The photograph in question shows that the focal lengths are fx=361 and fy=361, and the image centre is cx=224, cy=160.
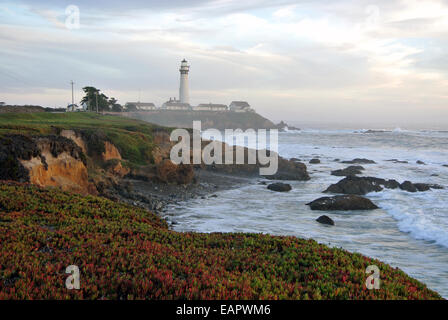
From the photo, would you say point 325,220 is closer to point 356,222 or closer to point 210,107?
point 356,222

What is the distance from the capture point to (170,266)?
23.1ft

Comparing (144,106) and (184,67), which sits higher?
(184,67)

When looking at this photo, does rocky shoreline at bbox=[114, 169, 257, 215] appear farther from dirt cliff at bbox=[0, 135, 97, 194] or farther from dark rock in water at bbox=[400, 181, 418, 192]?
dark rock in water at bbox=[400, 181, 418, 192]

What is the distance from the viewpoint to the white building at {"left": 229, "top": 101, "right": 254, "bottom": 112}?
172375mm

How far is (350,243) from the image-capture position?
17047 millimetres

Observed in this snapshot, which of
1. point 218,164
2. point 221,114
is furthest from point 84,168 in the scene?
point 221,114

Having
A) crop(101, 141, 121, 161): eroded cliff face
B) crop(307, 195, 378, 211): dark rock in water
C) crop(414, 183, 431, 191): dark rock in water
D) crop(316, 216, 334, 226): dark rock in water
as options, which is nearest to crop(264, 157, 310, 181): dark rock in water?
crop(414, 183, 431, 191): dark rock in water

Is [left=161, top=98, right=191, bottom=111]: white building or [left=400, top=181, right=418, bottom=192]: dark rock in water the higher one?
[left=161, top=98, right=191, bottom=111]: white building

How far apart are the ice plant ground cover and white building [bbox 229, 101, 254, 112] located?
163535 mm

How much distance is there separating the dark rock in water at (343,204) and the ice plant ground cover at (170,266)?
14795mm

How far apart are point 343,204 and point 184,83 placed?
128007 mm

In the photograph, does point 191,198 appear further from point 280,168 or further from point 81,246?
point 81,246

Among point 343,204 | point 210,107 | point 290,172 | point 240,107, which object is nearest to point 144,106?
point 210,107
